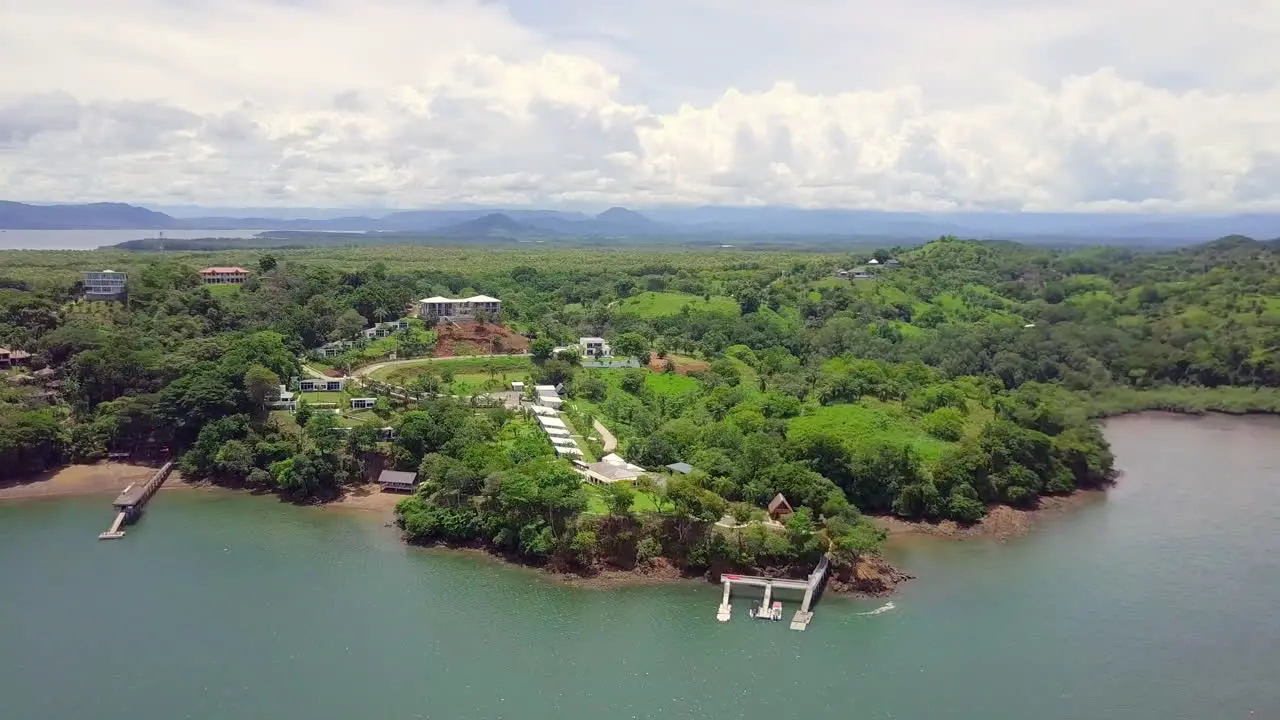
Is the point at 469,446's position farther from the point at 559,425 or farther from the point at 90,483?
the point at 90,483

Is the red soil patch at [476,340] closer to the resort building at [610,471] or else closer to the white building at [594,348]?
the white building at [594,348]

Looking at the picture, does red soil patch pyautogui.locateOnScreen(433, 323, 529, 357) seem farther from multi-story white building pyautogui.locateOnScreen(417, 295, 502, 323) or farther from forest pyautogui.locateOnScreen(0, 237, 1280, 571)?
multi-story white building pyautogui.locateOnScreen(417, 295, 502, 323)

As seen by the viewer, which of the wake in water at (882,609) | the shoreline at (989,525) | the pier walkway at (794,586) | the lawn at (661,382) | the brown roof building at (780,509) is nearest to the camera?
the pier walkway at (794,586)

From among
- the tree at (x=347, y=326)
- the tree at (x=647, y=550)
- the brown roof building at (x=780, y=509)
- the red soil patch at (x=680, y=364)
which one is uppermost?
the tree at (x=347, y=326)

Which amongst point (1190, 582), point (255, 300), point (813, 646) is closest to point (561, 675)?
point (813, 646)

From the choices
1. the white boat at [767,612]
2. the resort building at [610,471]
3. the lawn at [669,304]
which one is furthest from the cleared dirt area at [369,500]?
the lawn at [669,304]

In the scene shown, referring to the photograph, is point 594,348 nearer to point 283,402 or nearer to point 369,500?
point 283,402

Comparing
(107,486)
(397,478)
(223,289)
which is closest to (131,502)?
(107,486)

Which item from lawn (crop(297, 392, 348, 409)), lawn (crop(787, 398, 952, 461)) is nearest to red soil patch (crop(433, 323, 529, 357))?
lawn (crop(297, 392, 348, 409))
